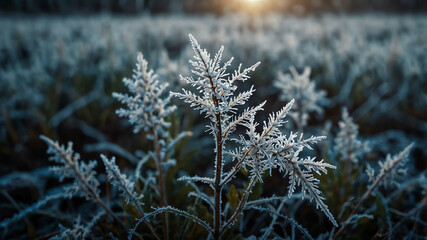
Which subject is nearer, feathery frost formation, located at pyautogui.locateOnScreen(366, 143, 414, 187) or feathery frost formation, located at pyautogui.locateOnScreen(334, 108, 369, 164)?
feathery frost formation, located at pyautogui.locateOnScreen(366, 143, 414, 187)

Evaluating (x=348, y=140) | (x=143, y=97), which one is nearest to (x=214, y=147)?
(x=348, y=140)

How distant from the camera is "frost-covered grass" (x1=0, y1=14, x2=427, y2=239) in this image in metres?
0.89

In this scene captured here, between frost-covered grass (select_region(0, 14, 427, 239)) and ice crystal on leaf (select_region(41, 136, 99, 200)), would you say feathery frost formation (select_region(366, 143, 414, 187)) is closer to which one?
frost-covered grass (select_region(0, 14, 427, 239))

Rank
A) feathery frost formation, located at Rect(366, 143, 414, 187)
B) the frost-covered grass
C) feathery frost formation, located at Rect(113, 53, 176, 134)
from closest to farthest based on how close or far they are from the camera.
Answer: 1. the frost-covered grass
2. feathery frost formation, located at Rect(113, 53, 176, 134)
3. feathery frost formation, located at Rect(366, 143, 414, 187)

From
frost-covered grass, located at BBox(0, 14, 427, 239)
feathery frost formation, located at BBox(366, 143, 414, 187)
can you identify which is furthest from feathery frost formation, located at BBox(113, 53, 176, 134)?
feathery frost formation, located at BBox(366, 143, 414, 187)

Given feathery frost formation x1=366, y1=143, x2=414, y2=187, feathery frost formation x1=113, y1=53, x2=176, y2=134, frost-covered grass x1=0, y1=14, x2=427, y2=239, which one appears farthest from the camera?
feathery frost formation x1=366, y1=143, x2=414, y2=187

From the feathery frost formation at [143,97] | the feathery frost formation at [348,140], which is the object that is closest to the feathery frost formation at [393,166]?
the feathery frost formation at [348,140]

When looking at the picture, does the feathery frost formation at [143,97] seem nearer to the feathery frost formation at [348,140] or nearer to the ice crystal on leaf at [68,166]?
the ice crystal on leaf at [68,166]

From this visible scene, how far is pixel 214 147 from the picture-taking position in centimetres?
263

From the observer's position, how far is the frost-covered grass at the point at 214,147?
2.90 ft

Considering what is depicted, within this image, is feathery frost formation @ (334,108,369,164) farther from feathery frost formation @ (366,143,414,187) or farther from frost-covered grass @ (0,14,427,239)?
feathery frost formation @ (366,143,414,187)

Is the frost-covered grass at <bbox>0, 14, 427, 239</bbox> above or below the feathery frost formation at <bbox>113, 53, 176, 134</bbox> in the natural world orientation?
below

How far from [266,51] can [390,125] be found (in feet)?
6.07

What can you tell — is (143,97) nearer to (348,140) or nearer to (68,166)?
(68,166)
